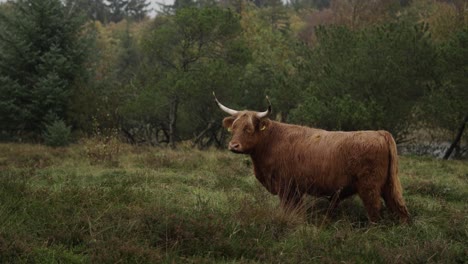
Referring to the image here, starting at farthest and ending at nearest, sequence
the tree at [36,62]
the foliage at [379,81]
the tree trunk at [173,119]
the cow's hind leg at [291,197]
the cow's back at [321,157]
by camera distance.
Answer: the tree trunk at [173,119] < the tree at [36,62] < the foliage at [379,81] < the cow's hind leg at [291,197] < the cow's back at [321,157]

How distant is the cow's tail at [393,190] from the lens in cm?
595

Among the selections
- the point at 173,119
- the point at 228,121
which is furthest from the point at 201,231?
the point at 173,119

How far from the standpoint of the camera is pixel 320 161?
20.6ft

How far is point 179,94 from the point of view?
18500mm

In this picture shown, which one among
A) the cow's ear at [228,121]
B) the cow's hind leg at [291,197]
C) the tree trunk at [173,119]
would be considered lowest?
the tree trunk at [173,119]

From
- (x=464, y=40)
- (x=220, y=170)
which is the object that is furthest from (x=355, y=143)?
(x=464, y=40)

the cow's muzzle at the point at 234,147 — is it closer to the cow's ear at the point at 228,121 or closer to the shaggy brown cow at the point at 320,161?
the shaggy brown cow at the point at 320,161

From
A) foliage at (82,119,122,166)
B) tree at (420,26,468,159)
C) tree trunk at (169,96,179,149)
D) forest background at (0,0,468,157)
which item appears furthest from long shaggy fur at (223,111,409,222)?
tree trunk at (169,96,179,149)

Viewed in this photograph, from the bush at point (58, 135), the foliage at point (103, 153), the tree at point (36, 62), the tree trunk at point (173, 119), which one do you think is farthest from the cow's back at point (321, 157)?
the tree trunk at point (173, 119)

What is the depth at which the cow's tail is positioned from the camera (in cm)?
595

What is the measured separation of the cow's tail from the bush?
12364mm

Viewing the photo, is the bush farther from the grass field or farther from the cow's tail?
the cow's tail

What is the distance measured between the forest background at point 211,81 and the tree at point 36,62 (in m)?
0.04

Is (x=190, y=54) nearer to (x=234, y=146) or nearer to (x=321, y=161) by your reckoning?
(x=234, y=146)
